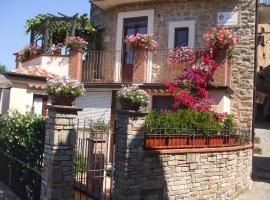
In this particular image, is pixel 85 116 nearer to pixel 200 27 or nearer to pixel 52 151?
pixel 200 27

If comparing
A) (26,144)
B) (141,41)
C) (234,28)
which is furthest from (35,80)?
(234,28)

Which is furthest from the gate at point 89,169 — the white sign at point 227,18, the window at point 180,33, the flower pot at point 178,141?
the white sign at point 227,18

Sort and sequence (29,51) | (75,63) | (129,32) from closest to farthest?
1. (75,63)
2. (129,32)
3. (29,51)

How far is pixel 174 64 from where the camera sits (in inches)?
490

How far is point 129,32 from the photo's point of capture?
14438 millimetres

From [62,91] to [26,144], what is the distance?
2188 millimetres

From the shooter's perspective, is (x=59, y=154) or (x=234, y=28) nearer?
(x=59, y=154)

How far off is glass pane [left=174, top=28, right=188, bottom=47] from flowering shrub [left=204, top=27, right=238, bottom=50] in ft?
5.00

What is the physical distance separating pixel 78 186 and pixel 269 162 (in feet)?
35.4

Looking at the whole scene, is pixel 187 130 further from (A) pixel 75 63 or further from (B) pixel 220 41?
(A) pixel 75 63

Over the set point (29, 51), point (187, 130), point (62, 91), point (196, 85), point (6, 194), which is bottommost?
point (6, 194)

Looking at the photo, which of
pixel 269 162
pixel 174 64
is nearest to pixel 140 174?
pixel 174 64

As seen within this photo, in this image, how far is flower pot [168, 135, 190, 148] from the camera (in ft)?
26.3

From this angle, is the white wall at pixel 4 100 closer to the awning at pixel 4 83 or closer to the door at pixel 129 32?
the awning at pixel 4 83
